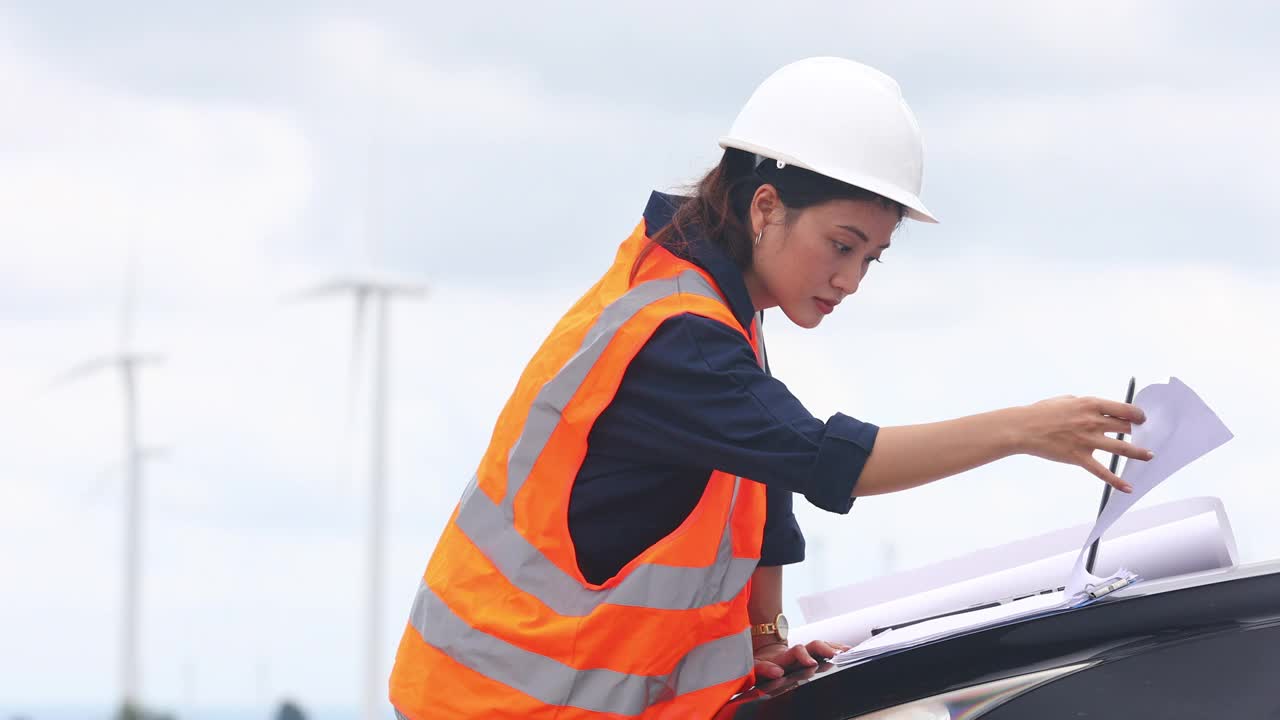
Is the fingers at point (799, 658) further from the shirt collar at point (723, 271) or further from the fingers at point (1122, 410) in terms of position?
the fingers at point (1122, 410)

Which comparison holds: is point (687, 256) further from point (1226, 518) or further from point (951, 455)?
point (1226, 518)

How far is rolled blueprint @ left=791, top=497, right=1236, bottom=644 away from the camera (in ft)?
9.67

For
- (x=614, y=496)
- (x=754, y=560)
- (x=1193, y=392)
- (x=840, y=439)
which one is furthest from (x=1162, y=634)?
(x=614, y=496)

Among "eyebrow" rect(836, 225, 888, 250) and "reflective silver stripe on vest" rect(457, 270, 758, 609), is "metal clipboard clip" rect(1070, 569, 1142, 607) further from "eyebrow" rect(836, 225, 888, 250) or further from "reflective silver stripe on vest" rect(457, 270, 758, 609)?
"eyebrow" rect(836, 225, 888, 250)

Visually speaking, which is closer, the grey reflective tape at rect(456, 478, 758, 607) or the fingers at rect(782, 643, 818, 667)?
the grey reflective tape at rect(456, 478, 758, 607)

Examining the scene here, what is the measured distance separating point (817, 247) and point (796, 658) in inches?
32.3

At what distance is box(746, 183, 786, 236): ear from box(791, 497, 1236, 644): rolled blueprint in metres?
0.81

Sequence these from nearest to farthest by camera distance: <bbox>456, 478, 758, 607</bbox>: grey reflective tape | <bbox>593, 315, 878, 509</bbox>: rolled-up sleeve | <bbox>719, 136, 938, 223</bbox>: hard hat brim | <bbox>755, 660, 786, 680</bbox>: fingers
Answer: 1. <bbox>593, 315, 878, 509</bbox>: rolled-up sleeve
2. <bbox>456, 478, 758, 607</bbox>: grey reflective tape
3. <bbox>719, 136, 938, 223</bbox>: hard hat brim
4. <bbox>755, 660, 786, 680</bbox>: fingers

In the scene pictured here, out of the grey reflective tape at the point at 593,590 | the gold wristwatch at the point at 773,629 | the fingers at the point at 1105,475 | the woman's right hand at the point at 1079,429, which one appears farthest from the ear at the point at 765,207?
the gold wristwatch at the point at 773,629

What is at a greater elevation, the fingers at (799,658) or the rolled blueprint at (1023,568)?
the rolled blueprint at (1023,568)

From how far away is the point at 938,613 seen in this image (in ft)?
10.5

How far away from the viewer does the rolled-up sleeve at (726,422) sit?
108 inches

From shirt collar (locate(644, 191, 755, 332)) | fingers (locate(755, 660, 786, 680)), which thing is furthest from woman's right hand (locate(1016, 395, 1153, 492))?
fingers (locate(755, 660, 786, 680))

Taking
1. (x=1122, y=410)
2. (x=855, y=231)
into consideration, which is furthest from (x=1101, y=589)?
(x=855, y=231)
